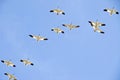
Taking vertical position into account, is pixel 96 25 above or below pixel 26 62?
above

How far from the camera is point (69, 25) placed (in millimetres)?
31016

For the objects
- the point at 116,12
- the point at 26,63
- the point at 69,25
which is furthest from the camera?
the point at 26,63

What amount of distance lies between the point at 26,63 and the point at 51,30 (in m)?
4.95

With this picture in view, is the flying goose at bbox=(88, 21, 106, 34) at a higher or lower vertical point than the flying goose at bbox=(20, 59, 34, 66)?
higher

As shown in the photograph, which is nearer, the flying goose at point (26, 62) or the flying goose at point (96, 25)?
the flying goose at point (96, 25)

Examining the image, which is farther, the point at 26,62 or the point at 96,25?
the point at 26,62

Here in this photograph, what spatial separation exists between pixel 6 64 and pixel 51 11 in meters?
8.22

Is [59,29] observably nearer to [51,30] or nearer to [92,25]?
[51,30]

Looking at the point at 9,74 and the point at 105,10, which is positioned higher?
the point at 105,10

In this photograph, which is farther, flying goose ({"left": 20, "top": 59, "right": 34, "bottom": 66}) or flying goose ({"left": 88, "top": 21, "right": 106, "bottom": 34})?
flying goose ({"left": 20, "top": 59, "right": 34, "bottom": 66})

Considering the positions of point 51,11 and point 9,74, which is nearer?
point 51,11

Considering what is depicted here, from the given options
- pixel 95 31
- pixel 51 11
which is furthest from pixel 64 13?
pixel 95 31

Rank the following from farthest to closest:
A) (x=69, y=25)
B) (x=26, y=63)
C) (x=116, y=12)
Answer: (x=26, y=63) < (x=69, y=25) < (x=116, y=12)

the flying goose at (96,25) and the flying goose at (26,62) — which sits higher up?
the flying goose at (96,25)
